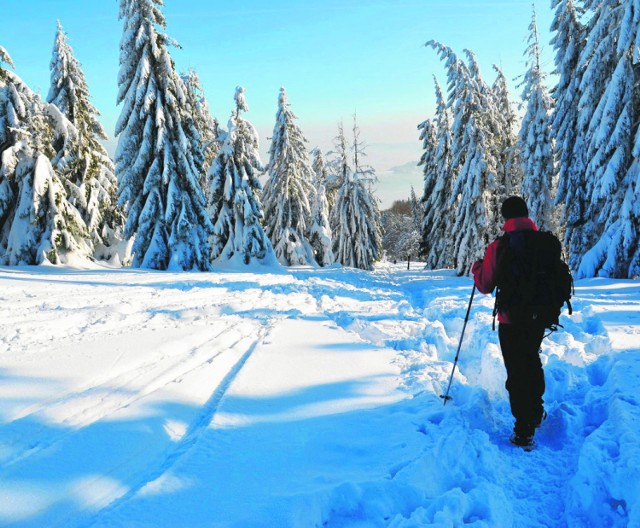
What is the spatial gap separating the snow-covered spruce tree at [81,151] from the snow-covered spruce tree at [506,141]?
25152 mm

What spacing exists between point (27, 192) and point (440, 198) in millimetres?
27382

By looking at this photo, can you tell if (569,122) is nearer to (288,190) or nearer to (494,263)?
(288,190)

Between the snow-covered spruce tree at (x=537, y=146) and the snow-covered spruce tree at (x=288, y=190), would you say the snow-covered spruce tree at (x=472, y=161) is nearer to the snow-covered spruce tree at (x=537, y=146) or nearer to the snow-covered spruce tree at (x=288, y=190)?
the snow-covered spruce tree at (x=537, y=146)

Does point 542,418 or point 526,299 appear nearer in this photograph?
point 526,299

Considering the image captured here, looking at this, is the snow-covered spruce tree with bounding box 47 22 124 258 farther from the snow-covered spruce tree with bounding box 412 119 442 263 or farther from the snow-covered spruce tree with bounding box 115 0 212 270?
the snow-covered spruce tree with bounding box 412 119 442 263

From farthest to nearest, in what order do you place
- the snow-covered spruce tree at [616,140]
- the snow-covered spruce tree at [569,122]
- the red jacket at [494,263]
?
the snow-covered spruce tree at [569,122] → the snow-covered spruce tree at [616,140] → the red jacket at [494,263]

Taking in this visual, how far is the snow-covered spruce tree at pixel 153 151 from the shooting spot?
18.3m

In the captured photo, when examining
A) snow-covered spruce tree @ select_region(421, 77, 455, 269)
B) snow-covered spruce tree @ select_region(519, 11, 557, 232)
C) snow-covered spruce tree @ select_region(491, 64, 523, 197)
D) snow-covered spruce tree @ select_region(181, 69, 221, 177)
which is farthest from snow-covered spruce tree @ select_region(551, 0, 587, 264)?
snow-covered spruce tree @ select_region(181, 69, 221, 177)

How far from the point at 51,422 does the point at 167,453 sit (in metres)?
1.11

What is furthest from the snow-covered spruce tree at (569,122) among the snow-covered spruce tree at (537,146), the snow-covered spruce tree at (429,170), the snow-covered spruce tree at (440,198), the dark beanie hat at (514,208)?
the dark beanie hat at (514,208)

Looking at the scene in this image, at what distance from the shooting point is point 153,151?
19.2m

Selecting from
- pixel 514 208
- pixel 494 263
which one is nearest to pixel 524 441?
pixel 494 263

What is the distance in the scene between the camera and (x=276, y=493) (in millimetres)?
2900

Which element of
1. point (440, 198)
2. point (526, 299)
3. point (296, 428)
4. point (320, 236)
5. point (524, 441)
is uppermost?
point (440, 198)
